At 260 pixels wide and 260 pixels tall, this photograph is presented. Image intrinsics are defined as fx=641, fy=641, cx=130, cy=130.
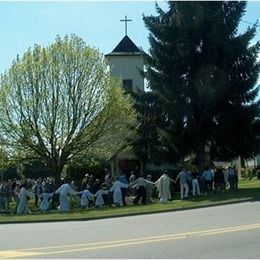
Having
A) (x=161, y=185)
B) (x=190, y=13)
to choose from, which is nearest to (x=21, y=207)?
(x=161, y=185)

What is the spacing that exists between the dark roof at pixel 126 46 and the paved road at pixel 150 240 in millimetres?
34232

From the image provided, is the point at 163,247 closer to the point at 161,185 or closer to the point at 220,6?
the point at 161,185

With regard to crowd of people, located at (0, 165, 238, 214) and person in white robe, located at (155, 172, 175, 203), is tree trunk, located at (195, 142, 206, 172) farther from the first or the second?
person in white robe, located at (155, 172, 175, 203)

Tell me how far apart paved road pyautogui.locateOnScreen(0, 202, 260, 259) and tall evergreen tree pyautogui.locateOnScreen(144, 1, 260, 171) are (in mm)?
18011

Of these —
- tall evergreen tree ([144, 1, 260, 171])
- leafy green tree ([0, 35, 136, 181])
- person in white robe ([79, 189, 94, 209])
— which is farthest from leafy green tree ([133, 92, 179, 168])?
person in white robe ([79, 189, 94, 209])

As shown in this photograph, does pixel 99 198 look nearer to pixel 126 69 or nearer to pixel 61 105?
pixel 61 105

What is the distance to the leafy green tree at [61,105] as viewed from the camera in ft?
137

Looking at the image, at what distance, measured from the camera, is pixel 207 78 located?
38062mm

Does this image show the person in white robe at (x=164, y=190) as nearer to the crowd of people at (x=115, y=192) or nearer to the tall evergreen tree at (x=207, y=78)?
the crowd of people at (x=115, y=192)

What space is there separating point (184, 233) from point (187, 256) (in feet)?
13.1

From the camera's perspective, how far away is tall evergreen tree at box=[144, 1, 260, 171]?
126 feet

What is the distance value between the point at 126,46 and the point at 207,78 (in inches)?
677

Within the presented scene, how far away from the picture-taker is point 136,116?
138 feet

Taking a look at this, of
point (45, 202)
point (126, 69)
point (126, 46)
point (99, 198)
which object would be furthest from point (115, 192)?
point (126, 46)
